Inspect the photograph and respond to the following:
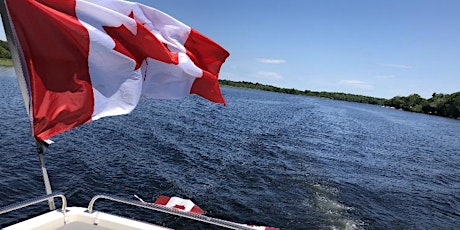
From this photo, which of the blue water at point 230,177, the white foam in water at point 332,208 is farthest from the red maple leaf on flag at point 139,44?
the white foam in water at point 332,208

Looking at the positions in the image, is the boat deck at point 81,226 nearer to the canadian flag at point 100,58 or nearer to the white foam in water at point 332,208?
the canadian flag at point 100,58

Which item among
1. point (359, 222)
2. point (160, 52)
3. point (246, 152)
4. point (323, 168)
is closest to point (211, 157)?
point (246, 152)

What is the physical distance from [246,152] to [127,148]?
23.3 feet

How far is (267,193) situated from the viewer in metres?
15.1

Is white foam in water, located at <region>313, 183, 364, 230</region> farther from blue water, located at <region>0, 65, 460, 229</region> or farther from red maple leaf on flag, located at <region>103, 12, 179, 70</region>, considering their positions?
red maple leaf on flag, located at <region>103, 12, 179, 70</region>

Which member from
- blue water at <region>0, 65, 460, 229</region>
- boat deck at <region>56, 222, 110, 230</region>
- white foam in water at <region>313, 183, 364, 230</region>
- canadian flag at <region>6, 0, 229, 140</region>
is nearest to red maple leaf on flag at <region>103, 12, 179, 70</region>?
canadian flag at <region>6, 0, 229, 140</region>

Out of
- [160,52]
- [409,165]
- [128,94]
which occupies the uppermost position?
[160,52]

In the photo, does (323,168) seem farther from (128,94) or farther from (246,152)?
(128,94)

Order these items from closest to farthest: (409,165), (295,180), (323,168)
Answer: (295,180) → (323,168) → (409,165)

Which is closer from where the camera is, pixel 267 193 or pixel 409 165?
pixel 267 193

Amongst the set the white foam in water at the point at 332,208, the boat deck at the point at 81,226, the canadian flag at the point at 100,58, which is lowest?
the white foam in water at the point at 332,208

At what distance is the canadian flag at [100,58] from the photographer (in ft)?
13.7

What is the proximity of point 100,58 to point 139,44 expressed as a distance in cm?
55

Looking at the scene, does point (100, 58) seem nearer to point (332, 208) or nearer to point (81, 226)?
point (81, 226)
